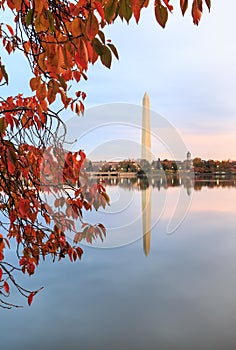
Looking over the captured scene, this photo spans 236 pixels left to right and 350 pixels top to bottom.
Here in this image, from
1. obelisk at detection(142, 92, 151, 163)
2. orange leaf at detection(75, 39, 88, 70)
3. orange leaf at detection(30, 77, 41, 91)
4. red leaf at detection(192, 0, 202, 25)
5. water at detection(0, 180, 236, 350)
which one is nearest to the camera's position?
orange leaf at detection(75, 39, 88, 70)

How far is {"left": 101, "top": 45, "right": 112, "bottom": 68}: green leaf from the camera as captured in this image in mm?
1025

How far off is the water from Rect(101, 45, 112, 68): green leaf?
1780 millimetres

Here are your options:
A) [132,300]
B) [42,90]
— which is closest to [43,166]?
[42,90]

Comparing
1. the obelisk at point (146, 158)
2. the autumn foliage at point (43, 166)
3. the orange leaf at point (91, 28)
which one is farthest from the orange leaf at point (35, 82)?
the obelisk at point (146, 158)

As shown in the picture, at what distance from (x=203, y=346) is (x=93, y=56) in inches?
300

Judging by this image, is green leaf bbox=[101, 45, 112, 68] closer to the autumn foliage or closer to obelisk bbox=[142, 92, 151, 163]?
the autumn foliage

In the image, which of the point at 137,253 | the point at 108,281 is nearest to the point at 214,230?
the point at 137,253

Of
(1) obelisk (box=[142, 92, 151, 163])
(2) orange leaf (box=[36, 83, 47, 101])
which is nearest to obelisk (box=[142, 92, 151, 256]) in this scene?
(1) obelisk (box=[142, 92, 151, 163])

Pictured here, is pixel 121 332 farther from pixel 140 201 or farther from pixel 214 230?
pixel 214 230

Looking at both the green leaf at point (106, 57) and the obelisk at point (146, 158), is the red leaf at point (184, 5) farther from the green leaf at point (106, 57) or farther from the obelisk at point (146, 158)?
the obelisk at point (146, 158)

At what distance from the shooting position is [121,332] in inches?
313

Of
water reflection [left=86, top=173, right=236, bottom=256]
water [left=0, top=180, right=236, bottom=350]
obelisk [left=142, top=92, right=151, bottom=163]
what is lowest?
water [left=0, top=180, right=236, bottom=350]

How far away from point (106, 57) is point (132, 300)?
9737mm

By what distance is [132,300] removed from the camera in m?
9.91
